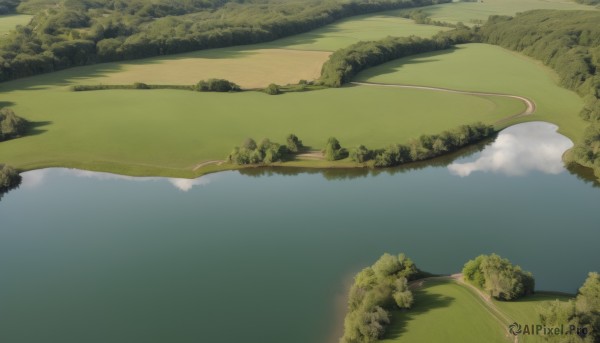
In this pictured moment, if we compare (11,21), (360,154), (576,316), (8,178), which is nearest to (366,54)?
(360,154)

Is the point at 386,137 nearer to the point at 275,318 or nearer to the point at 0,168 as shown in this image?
the point at 275,318

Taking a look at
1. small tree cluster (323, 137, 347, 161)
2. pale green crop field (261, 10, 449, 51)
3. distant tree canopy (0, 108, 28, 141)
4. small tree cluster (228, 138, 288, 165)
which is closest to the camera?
small tree cluster (323, 137, 347, 161)

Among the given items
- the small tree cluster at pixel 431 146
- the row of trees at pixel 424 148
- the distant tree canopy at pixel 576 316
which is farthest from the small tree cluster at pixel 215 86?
the distant tree canopy at pixel 576 316

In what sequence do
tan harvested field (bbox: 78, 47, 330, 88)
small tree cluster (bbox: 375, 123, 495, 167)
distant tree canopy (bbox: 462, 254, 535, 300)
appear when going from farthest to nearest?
tan harvested field (bbox: 78, 47, 330, 88) → small tree cluster (bbox: 375, 123, 495, 167) → distant tree canopy (bbox: 462, 254, 535, 300)

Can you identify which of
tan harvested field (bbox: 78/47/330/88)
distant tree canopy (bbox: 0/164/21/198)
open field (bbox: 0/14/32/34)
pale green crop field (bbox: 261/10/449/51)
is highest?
open field (bbox: 0/14/32/34)

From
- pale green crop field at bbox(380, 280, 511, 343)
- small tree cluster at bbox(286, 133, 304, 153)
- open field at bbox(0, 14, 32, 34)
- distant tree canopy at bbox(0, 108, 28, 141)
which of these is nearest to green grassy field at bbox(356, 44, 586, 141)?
small tree cluster at bbox(286, 133, 304, 153)

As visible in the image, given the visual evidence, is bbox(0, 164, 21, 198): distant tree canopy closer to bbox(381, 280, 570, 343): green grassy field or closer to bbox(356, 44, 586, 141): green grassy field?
bbox(381, 280, 570, 343): green grassy field

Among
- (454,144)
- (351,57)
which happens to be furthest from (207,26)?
(454,144)

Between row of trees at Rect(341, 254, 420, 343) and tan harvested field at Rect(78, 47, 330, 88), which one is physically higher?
tan harvested field at Rect(78, 47, 330, 88)
